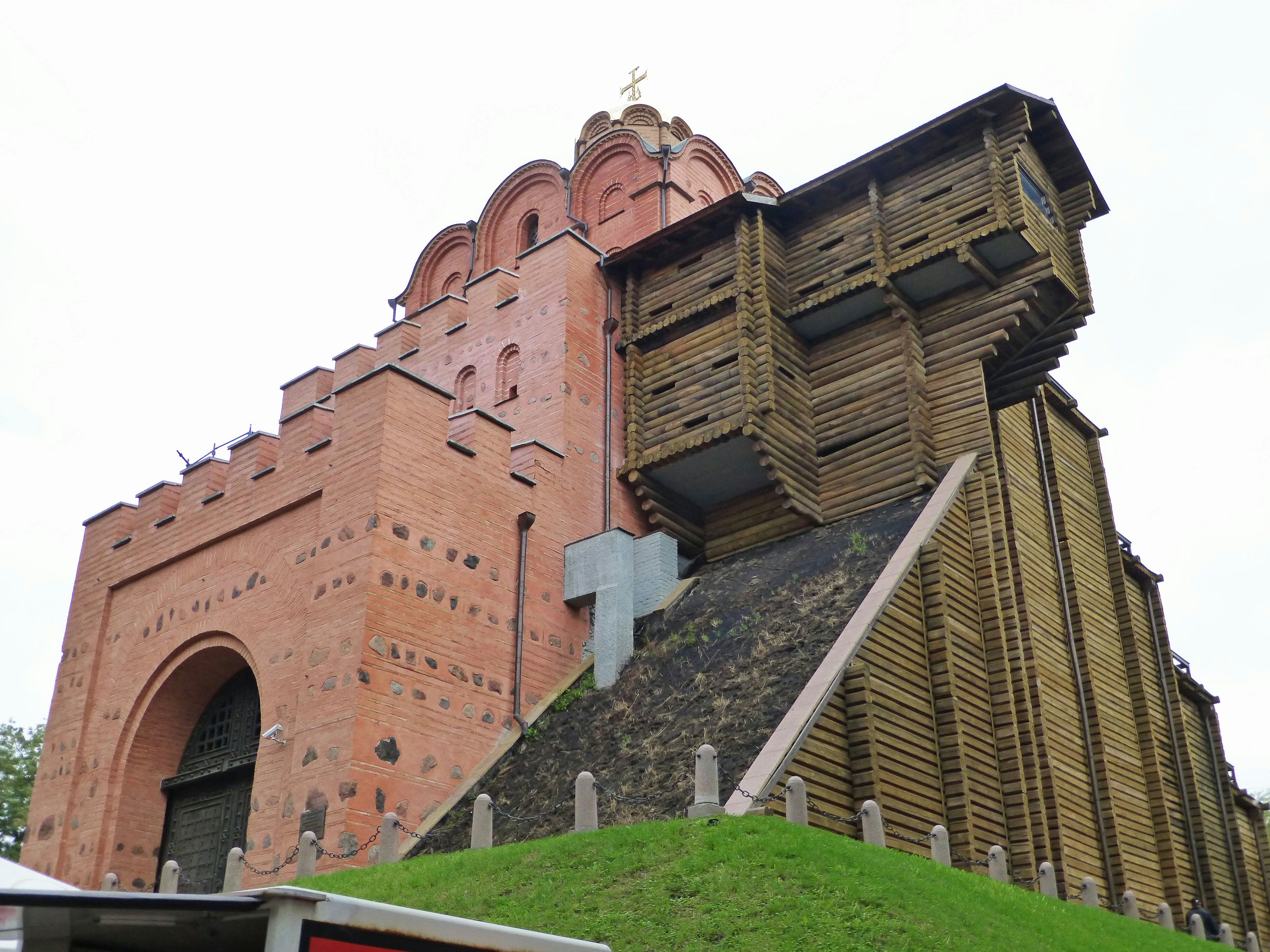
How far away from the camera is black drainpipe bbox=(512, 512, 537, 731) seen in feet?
51.2

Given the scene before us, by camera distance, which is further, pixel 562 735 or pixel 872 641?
pixel 562 735

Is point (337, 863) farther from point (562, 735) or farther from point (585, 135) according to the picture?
point (585, 135)

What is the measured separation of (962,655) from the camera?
14531 mm

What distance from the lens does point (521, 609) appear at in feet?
53.0

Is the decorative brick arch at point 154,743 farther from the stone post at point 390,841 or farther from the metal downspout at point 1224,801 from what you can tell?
the metal downspout at point 1224,801

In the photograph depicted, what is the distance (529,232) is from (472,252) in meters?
1.32

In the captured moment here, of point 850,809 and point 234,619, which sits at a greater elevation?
point 234,619

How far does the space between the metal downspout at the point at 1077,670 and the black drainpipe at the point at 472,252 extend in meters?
11.5

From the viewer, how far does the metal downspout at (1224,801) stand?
65.5 feet

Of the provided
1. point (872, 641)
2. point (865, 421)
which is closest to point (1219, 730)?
point (865, 421)

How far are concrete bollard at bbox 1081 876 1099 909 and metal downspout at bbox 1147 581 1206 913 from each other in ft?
18.6

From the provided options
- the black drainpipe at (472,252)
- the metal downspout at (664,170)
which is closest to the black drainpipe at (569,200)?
the metal downspout at (664,170)

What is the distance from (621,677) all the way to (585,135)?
14.4m

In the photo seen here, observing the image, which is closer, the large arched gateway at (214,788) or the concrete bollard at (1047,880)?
the concrete bollard at (1047,880)
